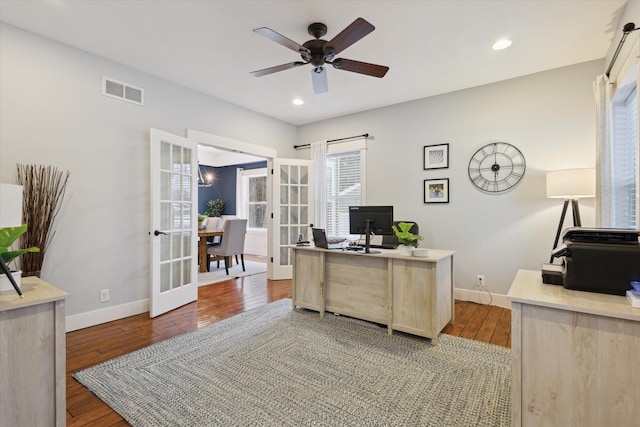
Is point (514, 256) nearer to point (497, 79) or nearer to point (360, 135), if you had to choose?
point (497, 79)

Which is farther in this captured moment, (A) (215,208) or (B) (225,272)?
(A) (215,208)

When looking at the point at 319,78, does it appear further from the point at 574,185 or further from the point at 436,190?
the point at 574,185

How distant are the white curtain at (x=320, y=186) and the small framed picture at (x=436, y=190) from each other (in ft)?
5.68

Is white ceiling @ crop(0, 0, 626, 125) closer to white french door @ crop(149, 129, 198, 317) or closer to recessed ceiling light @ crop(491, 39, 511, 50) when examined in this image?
recessed ceiling light @ crop(491, 39, 511, 50)

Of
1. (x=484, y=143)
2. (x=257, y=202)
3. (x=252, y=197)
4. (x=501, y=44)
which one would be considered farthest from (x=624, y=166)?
(x=252, y=197)

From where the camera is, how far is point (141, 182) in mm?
3291

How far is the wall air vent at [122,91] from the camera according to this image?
3008 millimetres

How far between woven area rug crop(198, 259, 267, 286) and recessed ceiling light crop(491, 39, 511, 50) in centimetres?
466

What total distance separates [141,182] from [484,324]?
4020mm

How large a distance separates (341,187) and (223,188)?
440 centimetres

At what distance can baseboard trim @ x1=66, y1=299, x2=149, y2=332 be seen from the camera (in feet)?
9.20

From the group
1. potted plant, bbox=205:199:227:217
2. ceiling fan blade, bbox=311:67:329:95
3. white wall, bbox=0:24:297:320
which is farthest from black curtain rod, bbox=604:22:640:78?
potted plant, bbox=205:199:227:217

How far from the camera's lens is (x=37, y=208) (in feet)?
8.14

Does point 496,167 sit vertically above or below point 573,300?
above
